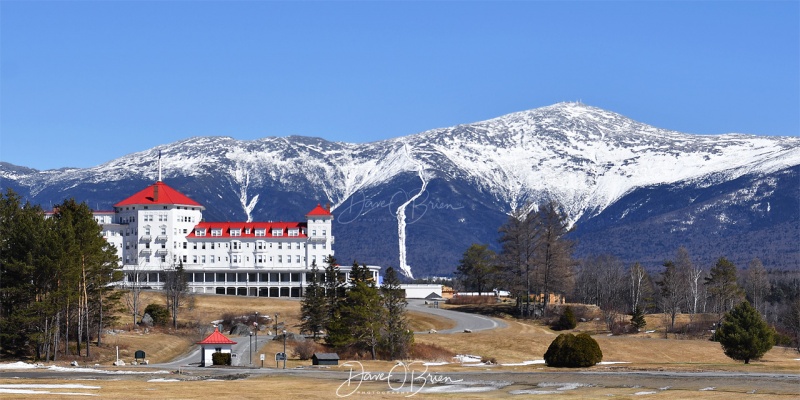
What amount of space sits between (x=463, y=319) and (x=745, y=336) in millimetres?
52221

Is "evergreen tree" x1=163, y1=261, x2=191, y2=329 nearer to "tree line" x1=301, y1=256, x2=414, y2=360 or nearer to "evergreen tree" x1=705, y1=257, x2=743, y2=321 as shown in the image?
"tree line" x1=301, y1=256, x2=414, y2=360

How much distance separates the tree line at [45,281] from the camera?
9256cm

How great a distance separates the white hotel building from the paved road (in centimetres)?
2316

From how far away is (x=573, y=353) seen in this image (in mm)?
87250

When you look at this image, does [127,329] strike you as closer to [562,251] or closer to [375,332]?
[375,332]

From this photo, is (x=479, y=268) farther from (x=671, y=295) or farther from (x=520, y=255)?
(x=671, y=295)

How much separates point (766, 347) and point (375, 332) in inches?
1427

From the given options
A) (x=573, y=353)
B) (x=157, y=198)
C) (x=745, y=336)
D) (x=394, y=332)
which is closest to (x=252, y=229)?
(x=157, y=198)

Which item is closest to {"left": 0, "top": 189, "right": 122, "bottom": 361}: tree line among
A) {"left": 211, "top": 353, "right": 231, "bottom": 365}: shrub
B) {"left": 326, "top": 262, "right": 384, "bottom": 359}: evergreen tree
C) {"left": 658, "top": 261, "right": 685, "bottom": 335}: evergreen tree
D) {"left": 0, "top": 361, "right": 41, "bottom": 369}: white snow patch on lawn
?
{"left": 0, "top": 361, "right": 41, "bottom": 369}: white snow patch on lawn

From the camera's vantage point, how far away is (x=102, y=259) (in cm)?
10400

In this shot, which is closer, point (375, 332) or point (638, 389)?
point (638, 389)

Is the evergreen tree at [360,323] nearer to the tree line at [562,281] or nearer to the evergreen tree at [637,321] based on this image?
the tree line at [562,281]

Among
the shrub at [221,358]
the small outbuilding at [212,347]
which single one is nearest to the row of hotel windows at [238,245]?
the small outbuilding at [212,347]

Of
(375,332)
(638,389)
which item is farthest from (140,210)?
(638,389)
